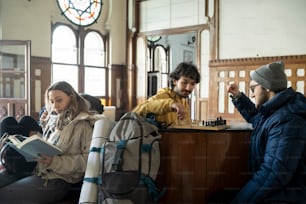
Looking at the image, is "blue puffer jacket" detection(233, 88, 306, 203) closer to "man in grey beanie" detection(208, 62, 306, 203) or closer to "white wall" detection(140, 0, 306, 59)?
"man in grey beanie" detection(208, 62, 306, 203)

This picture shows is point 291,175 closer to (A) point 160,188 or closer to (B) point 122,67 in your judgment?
(A) point 160,188

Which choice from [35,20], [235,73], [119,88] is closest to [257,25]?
[235,73]

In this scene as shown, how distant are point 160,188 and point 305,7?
4.26 meters

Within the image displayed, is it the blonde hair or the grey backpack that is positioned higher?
the blonde hair

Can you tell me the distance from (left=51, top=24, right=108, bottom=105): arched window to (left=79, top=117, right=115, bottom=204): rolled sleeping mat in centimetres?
469

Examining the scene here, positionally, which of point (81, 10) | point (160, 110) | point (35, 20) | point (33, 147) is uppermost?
point (81, 10)

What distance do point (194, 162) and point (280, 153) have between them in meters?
0.39

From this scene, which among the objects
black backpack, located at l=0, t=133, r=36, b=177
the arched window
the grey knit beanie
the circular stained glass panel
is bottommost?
black backpack, located at l=0, t=133, r=36, b=177

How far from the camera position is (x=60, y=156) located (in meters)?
1.80

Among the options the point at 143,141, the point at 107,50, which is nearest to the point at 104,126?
the point at 143,141

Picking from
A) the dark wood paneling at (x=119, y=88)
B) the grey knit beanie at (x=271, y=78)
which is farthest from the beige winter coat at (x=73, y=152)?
the dark wood paneling at (x=119, y=88)

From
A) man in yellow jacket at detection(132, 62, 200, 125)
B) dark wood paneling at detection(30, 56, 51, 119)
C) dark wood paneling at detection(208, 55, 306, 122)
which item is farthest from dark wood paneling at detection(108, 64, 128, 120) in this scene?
man in yellow jacket at detection(132, 62, 200, 125)

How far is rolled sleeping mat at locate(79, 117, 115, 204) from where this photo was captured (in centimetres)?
163

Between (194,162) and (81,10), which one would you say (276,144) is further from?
(81,10)
